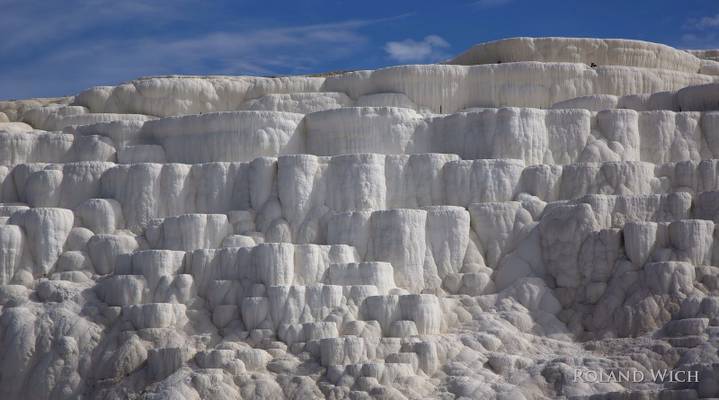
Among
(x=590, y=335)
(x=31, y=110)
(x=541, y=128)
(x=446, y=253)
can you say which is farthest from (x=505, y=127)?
(x=31, y=110)

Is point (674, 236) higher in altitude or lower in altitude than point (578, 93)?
lower

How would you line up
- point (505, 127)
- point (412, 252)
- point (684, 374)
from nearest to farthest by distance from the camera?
point (684, 374), point (412, 252), point (505, 127)

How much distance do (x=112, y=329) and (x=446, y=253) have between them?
6.84 m

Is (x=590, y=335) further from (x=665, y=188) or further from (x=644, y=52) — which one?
(x=644, y=52)

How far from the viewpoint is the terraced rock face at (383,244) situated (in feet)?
78.2

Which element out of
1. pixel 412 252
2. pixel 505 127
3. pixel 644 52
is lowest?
pixel 412 252

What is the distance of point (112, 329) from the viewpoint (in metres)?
25.4

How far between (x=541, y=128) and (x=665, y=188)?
329 cm

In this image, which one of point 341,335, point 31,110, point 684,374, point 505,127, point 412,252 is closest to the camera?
point 684,374

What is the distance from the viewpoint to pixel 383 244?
26781 mm

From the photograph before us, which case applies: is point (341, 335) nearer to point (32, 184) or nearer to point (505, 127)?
point (505, 127)

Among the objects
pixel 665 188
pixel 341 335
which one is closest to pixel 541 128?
pixel 665 188

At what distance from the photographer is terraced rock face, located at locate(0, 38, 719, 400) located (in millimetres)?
23844

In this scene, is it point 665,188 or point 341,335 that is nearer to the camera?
point 341,335
